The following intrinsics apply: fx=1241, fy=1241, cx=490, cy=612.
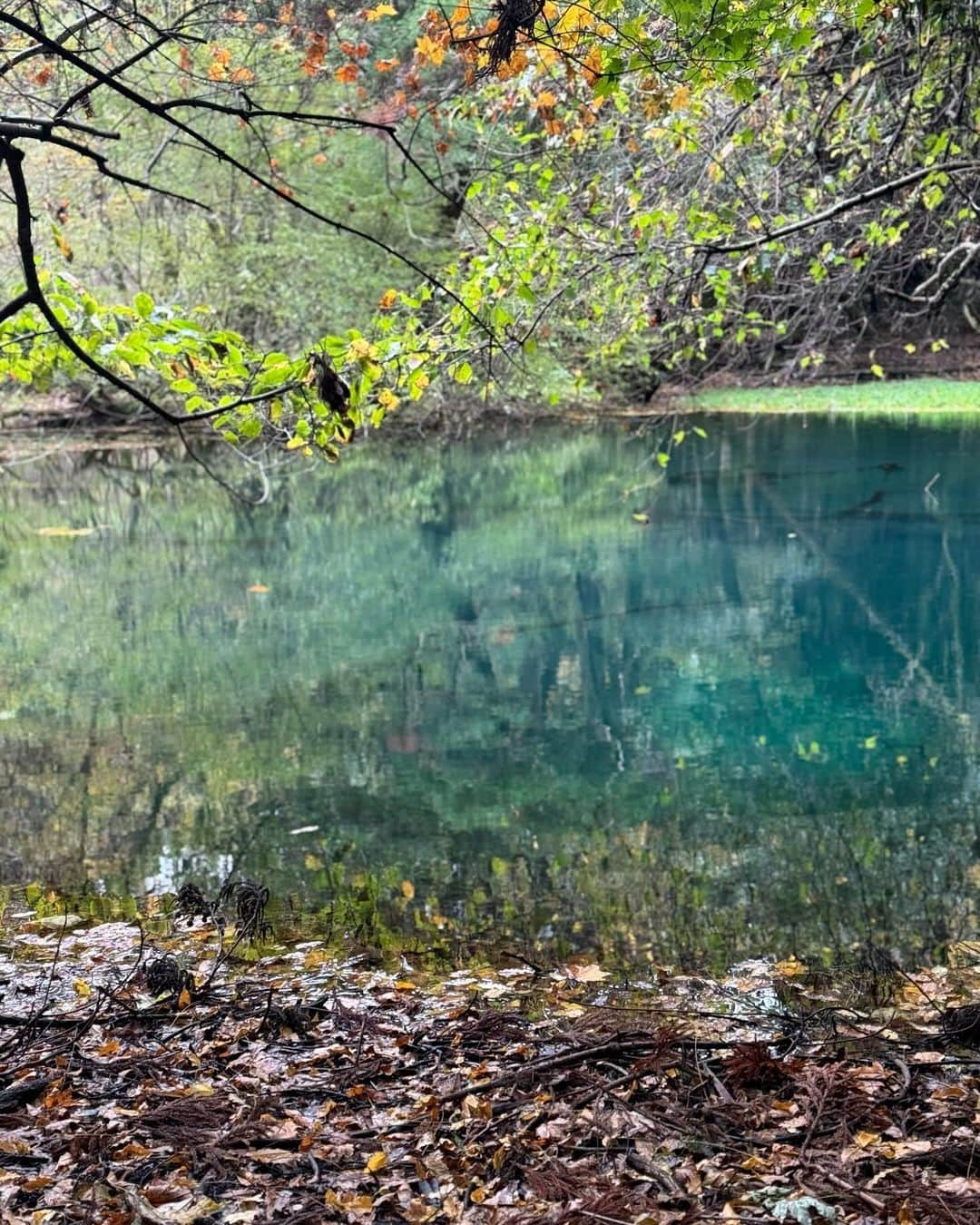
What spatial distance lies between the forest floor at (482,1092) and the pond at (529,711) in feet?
2.15

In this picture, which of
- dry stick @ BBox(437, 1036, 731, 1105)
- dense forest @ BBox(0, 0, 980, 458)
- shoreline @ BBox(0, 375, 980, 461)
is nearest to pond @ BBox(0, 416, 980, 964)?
dry stick @ BBox(437, 1036, 731, 1105)

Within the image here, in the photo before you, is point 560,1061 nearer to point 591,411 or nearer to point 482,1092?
point 482,1092

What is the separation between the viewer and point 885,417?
26438 millimetres

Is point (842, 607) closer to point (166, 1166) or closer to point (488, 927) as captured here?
point (488, 927)

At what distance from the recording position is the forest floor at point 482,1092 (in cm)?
290

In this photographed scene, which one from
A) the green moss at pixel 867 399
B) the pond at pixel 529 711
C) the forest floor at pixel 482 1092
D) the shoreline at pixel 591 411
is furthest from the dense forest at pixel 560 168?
the green moss at pixel 867 399

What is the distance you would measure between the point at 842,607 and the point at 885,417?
16141 millimetres

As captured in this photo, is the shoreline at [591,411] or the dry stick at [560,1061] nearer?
the dry stick at [560,1061]

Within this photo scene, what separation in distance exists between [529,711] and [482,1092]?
18.7ft

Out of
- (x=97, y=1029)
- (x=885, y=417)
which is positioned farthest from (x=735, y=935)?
(x=885, y=417)

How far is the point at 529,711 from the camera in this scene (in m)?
9.09

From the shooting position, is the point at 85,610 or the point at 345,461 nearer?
Result: the point at 85,610

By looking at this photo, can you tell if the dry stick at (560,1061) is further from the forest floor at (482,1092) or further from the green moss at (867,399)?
the green moss at (867,399)

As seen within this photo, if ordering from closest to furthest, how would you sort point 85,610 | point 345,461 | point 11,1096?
point 11,1096
point 85,610
point 345,461
